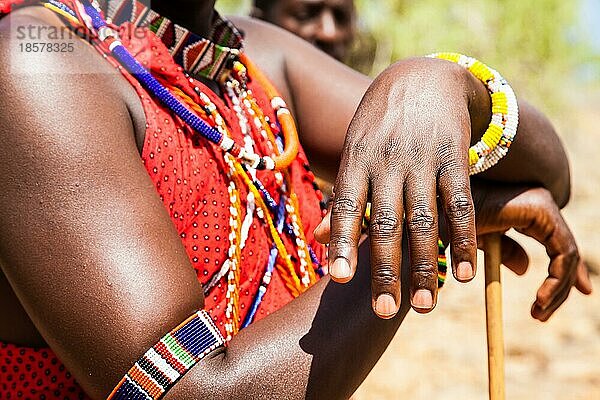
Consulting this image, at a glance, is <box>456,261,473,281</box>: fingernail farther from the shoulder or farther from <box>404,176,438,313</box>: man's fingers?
the shoulder

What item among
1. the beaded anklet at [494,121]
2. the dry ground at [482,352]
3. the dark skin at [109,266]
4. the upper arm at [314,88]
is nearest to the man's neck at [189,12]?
the upper arm at [314,88]

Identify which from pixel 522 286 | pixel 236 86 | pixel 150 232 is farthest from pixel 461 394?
pixel 150 232

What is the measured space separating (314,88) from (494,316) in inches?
21.4

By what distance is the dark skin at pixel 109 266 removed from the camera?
1152mm

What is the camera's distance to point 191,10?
1590mm

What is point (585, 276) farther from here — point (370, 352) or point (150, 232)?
point (150, 232)

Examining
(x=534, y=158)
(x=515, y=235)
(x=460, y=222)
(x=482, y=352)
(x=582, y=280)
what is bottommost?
(x=515, y=235)

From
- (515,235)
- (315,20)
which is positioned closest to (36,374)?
(315,20)

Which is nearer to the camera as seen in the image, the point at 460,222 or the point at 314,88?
the point at 460,222

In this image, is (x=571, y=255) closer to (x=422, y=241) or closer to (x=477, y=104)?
(x=477, y=104)

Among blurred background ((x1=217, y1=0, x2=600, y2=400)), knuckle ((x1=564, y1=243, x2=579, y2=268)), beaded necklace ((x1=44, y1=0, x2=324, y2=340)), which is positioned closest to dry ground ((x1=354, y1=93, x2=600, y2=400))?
blurred background ((x1=217, y1=0, x2=600, y2=400))

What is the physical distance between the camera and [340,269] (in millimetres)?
1025

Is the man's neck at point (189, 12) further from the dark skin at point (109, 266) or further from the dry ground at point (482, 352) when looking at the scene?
the dry ground at point (482, 352)

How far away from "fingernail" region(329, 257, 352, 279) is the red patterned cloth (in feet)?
1.29
